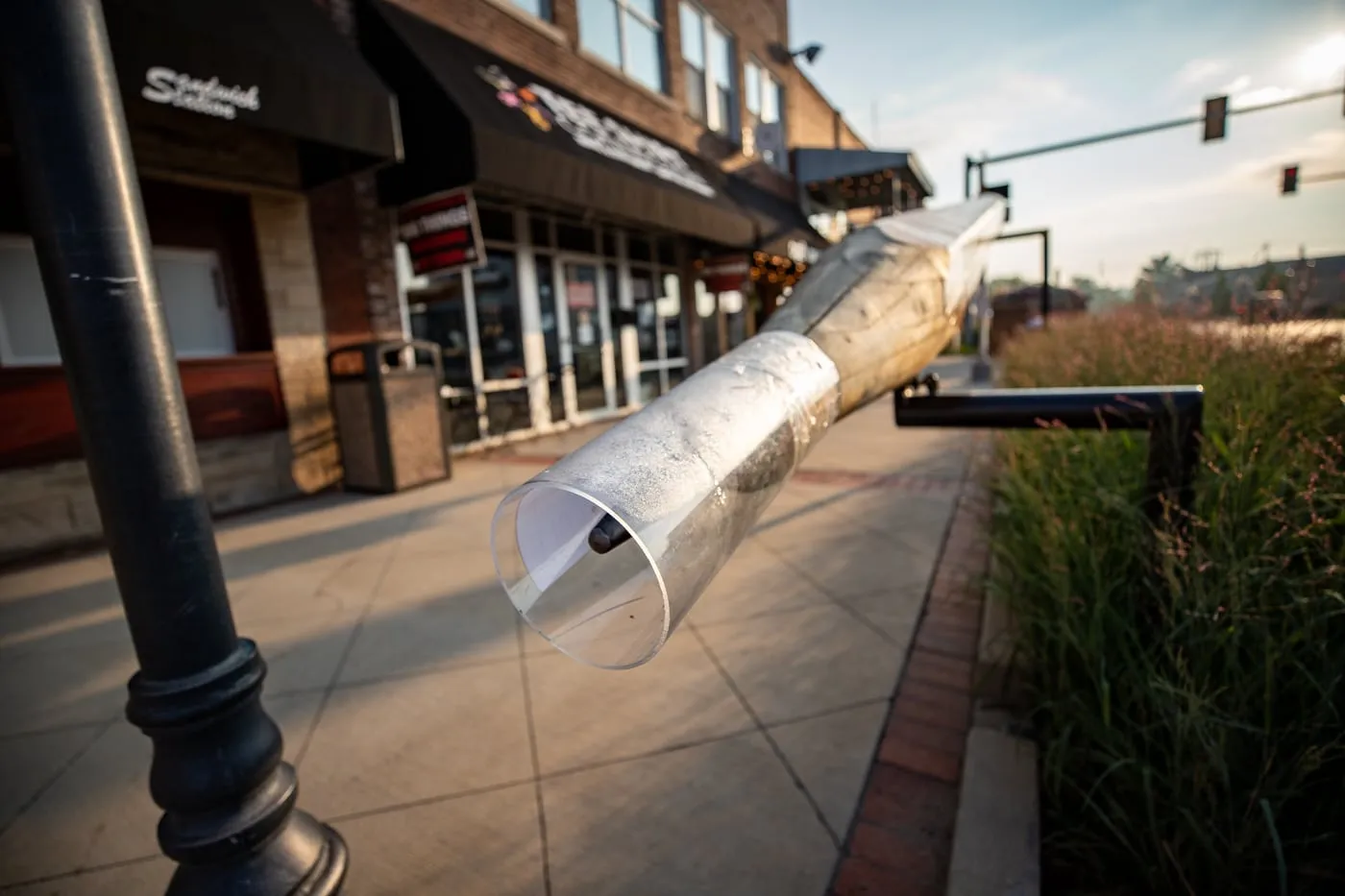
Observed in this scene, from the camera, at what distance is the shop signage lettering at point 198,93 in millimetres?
3562

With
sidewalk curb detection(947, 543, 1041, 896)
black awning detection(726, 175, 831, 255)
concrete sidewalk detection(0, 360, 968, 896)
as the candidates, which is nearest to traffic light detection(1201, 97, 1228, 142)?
black awning detection(726, 175, 831, 255)

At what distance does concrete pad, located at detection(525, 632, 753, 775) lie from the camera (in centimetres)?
211

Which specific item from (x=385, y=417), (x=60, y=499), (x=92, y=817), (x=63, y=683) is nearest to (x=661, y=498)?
(x=92, y=817)

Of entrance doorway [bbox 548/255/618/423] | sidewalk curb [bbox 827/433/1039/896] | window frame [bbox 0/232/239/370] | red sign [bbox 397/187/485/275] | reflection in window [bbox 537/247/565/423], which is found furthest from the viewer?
entrance doorway [bbox 548/255/618/423]

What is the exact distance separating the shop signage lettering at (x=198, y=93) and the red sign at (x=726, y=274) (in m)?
8.63

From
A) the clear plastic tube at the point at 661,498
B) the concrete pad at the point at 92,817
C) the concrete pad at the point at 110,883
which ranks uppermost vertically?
the clear plastic tube at the point at 661,498

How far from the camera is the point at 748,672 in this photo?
2.51 meters

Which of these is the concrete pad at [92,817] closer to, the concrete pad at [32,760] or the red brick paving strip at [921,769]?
the concrete pad at [32,760]

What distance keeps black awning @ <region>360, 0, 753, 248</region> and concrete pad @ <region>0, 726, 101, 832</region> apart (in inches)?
187

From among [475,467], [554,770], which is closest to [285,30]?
[475,467]

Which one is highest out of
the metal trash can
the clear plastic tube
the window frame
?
the window frame

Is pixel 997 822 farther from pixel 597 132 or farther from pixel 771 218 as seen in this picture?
pixel 771 218

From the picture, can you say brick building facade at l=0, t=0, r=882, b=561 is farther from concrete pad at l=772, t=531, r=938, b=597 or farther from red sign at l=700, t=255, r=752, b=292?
concrete pad at l=772, t=531, r=938, b=597

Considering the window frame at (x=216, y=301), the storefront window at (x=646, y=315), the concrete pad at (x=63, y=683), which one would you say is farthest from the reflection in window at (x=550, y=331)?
the concrete pad at (x=63, y=683)
